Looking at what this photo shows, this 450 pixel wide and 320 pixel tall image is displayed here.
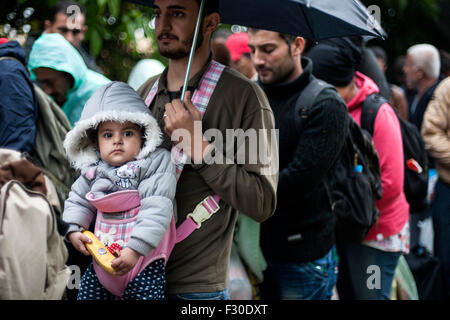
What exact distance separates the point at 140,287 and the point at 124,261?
205 millimetres

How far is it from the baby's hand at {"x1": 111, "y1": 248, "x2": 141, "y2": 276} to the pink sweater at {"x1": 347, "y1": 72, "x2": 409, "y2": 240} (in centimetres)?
240

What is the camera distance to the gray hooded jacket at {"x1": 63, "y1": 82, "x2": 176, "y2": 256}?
230 centimetres

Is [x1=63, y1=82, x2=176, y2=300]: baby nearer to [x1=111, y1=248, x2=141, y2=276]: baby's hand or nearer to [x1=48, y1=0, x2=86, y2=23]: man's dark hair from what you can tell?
[x1=111, y1=248, x2=141, y2=276]: baby's hand

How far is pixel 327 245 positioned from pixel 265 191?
1.36 metres

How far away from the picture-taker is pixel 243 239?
378cm

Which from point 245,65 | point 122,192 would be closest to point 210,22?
point 122,192

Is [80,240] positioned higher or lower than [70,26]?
lower

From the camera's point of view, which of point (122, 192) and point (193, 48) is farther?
point (193, 48)

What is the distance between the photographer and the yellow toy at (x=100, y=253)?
89.3 inches

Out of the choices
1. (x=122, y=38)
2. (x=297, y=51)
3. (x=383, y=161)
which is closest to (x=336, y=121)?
(x=297, y=51)

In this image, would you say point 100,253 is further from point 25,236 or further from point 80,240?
point 25,236

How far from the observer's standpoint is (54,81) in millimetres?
4086

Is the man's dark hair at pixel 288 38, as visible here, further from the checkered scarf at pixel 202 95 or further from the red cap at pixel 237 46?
the red cap at pixel 237 46

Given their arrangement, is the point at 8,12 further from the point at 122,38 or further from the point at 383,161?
the point at 383,161
